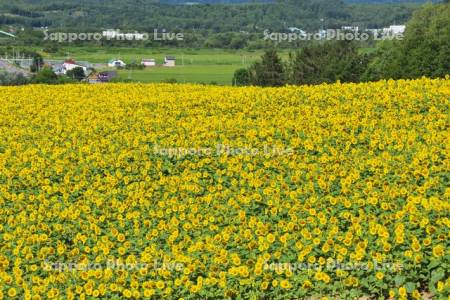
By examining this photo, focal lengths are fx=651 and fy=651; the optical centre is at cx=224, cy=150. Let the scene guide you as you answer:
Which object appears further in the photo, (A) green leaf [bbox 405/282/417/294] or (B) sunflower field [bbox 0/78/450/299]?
(B) sunflower field [bbox 0/78/450/299]

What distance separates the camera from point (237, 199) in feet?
39.0

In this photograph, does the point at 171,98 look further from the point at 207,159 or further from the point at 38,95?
the point at 207,159

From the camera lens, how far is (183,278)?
8898mm

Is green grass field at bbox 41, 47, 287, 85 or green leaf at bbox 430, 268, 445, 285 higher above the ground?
green grass field at bbox 41, 47, 287, 85

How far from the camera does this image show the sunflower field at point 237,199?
28.9ft

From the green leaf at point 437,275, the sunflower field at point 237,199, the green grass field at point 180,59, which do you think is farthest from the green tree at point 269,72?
the green leaf at point 437,275

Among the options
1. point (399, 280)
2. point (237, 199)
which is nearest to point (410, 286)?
point (399, 280)

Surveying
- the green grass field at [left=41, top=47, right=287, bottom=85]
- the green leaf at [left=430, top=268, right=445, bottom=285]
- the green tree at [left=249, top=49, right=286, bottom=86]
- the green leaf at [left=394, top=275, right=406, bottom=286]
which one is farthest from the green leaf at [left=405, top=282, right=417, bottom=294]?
the green grass field at [left=41, top=47, right=287, bottom=85]

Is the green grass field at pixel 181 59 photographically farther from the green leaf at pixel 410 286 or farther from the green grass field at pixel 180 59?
the green leaf at pixel 410 286

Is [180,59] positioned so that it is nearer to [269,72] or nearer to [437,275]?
[269,72]

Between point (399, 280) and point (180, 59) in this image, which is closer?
point (399, 280)

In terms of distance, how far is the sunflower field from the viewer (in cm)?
881

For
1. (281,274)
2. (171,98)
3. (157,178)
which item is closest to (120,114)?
(171,98)

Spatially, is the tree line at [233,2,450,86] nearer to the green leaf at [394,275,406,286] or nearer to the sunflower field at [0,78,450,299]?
the sunflower field at [0,78,450,299]
